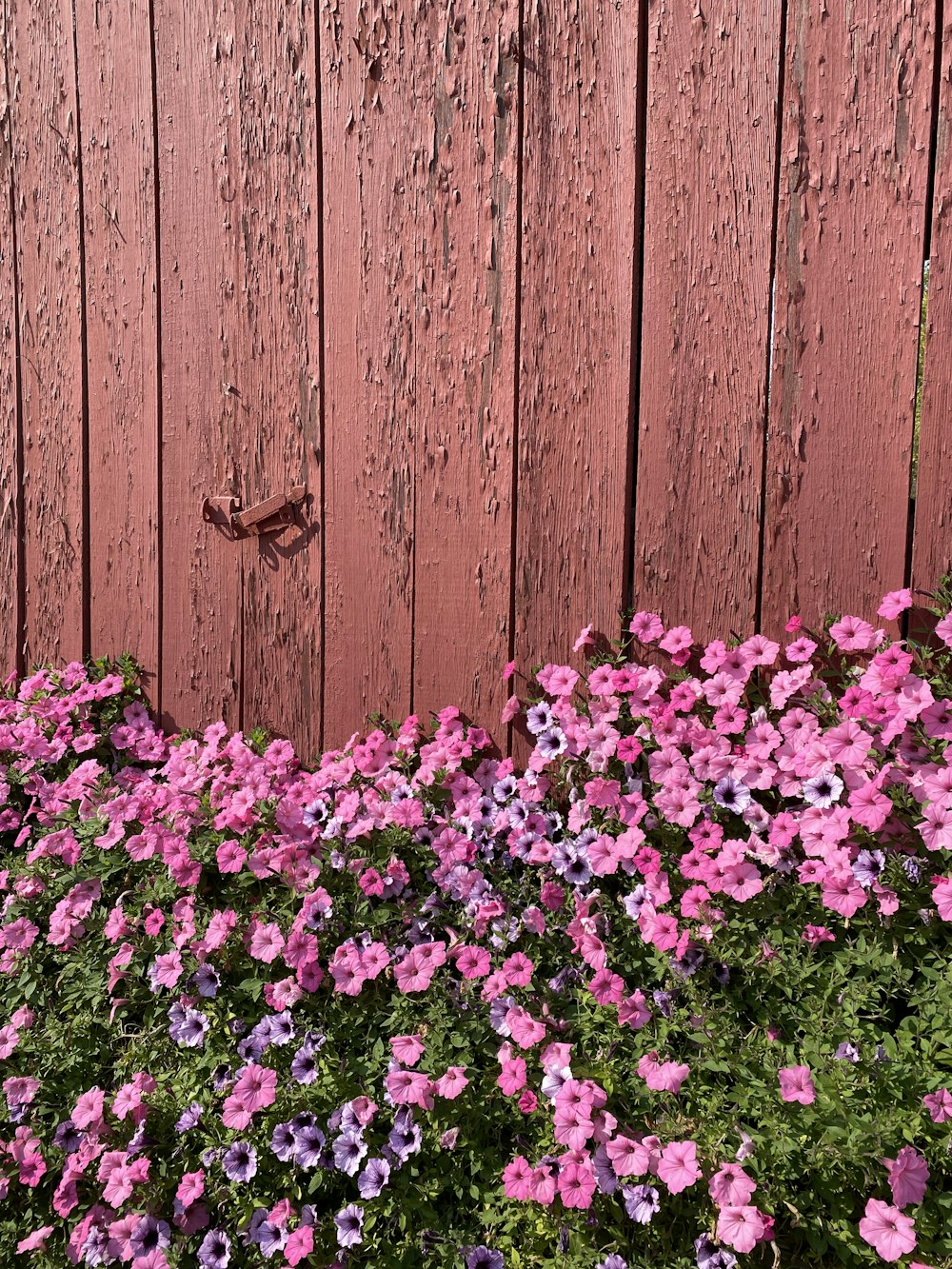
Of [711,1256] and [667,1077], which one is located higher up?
[667,1077]

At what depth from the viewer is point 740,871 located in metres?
1.82

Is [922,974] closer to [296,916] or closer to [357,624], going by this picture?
[296,916]

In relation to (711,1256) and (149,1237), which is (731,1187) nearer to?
(711,1256)

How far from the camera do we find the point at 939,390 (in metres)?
1.87

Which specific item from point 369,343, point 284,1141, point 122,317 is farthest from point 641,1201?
point 122,317

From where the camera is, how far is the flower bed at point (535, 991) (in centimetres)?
152

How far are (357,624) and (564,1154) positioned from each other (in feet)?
4.49

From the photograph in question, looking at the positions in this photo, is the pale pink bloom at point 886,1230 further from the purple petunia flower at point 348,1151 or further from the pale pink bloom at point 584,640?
the pale pink bloom at point 584,640

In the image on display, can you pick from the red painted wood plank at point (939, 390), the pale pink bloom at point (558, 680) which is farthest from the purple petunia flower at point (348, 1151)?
the red painted wood plank at point (939, 390)

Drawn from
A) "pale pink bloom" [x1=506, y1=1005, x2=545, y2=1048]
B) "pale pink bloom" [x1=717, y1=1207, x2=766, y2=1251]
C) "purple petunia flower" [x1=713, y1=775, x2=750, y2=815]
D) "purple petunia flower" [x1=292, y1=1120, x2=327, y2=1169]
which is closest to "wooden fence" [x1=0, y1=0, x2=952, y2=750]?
"purple petunia flower" [x1=713, y1=775, x2=750, y2=815]

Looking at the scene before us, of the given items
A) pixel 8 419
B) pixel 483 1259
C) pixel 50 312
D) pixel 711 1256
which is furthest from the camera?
pixel 8 419

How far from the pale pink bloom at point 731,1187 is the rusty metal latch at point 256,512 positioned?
1.84 meters

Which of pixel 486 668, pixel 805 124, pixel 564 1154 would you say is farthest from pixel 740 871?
pixel 805 124

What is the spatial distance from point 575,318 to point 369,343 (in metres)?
0.56
